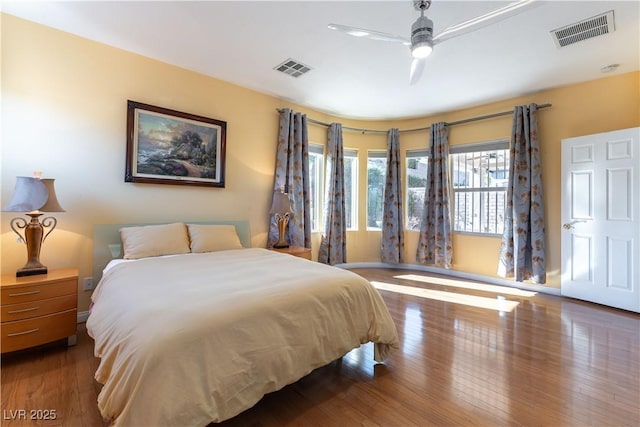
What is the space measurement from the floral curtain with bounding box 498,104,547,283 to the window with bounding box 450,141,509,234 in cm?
25

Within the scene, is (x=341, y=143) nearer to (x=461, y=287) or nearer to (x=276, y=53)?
(x=276, y=53)

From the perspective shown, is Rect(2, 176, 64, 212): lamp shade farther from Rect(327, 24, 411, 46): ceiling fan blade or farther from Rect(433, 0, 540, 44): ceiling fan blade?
Rect(433, 0, 540, 44): ceiling fan blade

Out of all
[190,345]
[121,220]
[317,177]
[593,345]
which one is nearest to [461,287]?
[593,345]

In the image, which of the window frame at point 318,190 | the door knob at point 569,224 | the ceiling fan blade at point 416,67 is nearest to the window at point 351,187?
the window frame at point 318,190

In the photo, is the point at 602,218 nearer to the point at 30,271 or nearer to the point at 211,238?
the point at 211,238

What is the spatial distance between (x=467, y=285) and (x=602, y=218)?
173cm

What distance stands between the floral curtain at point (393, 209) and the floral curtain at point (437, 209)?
0.38 meters

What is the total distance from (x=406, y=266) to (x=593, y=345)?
2.81 meters

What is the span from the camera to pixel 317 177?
4754mm

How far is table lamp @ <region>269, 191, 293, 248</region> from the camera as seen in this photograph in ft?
11.7

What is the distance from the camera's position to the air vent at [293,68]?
301cm

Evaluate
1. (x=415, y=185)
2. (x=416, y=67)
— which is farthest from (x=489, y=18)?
(x=415, y=185)

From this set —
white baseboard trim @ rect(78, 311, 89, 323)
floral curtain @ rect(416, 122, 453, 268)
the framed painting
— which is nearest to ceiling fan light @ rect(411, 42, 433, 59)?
the framed painting

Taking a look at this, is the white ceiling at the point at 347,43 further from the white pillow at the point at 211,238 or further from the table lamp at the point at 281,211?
the white pillow at the point at 211,238
